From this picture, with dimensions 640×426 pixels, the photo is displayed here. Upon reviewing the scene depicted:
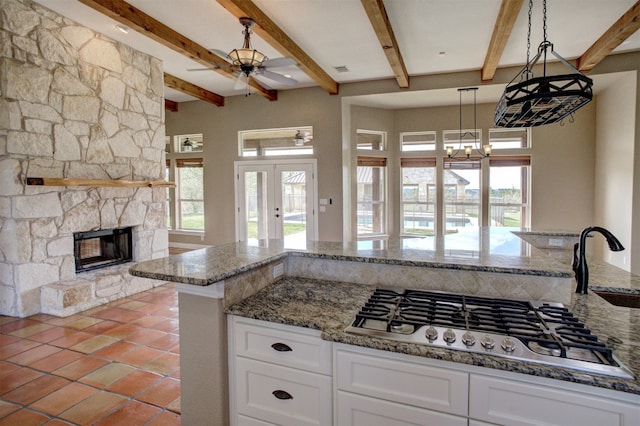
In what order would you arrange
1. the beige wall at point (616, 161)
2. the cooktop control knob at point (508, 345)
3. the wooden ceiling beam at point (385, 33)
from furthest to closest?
1. the beige wall at point (616, 161)
2. the wooden ceiling beam at point (385, 33)
3. the cooktop control knob at point (508, 345)

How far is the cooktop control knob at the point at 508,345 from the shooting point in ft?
4.12

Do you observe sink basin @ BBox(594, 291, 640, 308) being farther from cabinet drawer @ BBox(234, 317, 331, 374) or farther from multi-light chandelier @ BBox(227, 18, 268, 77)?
multi-light chandelier @ BBox(227, 18, 268, 77)

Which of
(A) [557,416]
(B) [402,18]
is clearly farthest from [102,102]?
(A) [557,416]

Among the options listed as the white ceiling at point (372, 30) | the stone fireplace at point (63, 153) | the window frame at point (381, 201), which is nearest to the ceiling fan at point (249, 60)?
the white ceiling at point (372, 30)

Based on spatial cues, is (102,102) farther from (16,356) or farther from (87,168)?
(16,356)

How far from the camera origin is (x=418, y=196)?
8.09 meters

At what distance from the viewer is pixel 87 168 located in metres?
4.41

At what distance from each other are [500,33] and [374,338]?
14.3 ft

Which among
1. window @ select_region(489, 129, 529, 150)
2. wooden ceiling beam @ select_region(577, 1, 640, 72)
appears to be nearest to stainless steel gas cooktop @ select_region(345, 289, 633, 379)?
wooden ceiling beam @ select_region(577, 1, 640, 72)

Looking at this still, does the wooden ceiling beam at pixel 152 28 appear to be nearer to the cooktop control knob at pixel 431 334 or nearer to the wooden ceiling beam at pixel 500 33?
the wooden ceiling beam at pixel 500 33

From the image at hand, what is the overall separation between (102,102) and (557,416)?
213 inches

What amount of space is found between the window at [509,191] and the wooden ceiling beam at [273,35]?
420cm

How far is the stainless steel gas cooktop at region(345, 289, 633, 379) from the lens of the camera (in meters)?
1.22

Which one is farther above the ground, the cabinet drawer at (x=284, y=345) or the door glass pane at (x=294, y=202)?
the door glass pane at (x=294, y=202)
